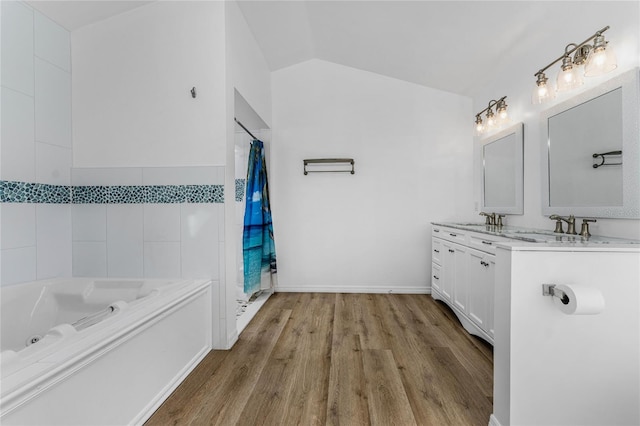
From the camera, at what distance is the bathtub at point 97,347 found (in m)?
0.96

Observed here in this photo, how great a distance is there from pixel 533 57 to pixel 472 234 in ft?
4.81

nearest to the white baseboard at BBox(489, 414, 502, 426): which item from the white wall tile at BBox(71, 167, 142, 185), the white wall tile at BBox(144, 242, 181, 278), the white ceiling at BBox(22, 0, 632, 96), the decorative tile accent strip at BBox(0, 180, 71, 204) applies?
the white wall tile at BBox(144, 242, 181, 278)

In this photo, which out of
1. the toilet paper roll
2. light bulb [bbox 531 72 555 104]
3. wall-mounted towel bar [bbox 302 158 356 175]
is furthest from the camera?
wall-mounted towel bar [bbox 302 158 356 175]

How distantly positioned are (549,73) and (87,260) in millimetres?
3615

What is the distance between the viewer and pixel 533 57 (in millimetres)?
2301

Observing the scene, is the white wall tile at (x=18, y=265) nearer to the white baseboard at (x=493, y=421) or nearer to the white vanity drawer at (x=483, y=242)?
the white baseboard at (x=493, y=421)

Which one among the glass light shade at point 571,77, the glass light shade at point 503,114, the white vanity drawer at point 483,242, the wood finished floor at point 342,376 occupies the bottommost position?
the wood finished floor at point 342,376

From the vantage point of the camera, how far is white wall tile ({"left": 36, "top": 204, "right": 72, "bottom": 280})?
75.0 inches

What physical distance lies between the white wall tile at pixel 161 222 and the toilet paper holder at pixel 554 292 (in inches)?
82.9

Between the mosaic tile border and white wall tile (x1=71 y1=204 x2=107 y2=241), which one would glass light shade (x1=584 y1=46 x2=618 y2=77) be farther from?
white wall tile (x1=71 y1=204 x2=107 y2=241)

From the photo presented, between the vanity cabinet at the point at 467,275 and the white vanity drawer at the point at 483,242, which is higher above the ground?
the white vanity drawer at the point at 483,242

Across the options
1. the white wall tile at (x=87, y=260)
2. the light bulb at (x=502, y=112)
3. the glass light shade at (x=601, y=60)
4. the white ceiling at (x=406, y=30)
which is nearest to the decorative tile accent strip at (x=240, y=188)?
the white ceiling at (x=406, y=30)

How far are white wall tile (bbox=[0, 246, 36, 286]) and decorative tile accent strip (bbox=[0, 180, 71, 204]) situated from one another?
1.00 feet

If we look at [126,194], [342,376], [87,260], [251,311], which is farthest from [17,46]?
[342,376]
